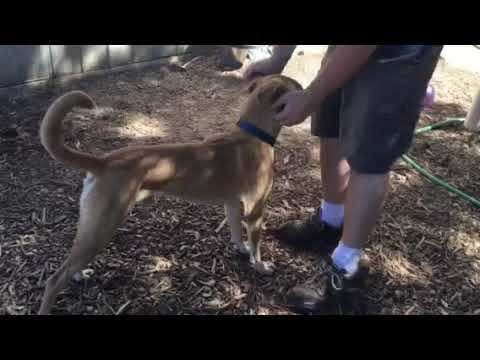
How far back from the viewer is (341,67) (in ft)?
7.48

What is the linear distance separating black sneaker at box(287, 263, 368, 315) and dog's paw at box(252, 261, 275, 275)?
0.21 metres

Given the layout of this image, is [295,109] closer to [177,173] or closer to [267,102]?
[267,102]

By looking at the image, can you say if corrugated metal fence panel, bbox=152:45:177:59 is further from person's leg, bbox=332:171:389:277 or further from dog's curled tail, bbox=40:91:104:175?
person's leg, bbox=332:171:389:277

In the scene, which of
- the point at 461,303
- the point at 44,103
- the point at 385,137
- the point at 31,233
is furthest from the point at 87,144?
the point at 461,303

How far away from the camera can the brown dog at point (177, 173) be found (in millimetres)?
2355

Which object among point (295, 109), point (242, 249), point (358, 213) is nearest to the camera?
point (295, 109)

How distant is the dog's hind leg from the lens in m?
2.36

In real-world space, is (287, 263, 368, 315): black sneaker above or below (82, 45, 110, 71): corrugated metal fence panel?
below

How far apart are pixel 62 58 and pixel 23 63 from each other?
369 millimetres

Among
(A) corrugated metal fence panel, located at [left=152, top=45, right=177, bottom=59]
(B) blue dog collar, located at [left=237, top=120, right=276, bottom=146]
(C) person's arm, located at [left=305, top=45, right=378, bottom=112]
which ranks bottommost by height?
(A) corrugated metal fence panel, located at [left=152, top=45, right=177, bottom=59]

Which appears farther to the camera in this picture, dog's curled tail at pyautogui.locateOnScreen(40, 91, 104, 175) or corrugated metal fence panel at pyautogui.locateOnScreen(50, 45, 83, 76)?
corrugated metal fence panel at pyautogui.locateOnScreen(50, 45, 83, 76)

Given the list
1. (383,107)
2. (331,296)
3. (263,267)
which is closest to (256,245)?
(263,267)

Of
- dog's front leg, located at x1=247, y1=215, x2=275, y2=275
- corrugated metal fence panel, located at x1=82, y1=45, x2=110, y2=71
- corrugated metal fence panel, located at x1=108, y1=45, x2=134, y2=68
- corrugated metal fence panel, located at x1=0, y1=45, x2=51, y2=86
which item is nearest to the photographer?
dog's front leg, located at x1=247, y1=215, x2=275, y2=275

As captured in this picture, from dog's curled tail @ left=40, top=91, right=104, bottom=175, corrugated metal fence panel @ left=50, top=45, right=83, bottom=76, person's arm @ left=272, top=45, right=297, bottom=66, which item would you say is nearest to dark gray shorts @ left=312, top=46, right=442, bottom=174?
person's arm @ left=272, top=45, right=297, bottom=66
